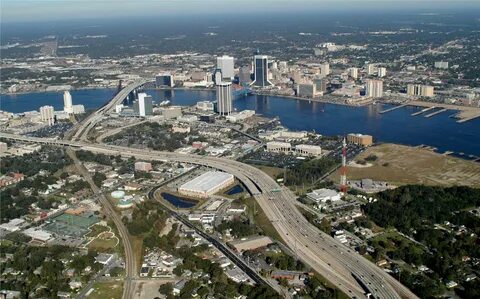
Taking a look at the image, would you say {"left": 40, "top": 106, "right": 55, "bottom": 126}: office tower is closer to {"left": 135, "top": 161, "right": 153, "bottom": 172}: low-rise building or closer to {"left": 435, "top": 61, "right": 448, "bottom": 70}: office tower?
{"left": 135, "top": 161, "right": 153, "bottom": 172}: low-rise building

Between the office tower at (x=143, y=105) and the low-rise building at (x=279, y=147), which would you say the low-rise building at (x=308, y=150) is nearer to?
the low-rise building at (x=279, y=147)

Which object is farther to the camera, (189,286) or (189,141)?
(189,141)

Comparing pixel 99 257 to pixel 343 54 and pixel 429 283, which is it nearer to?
pixel 429 283

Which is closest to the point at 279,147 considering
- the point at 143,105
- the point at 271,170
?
the point at 271,170

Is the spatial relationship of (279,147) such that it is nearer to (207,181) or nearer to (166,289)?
(207,181)

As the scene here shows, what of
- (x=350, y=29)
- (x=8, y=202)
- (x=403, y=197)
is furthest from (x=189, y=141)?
(x=350, y=29)

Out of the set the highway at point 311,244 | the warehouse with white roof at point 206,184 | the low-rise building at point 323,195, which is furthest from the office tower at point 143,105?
the low-rise building at point 323,195
